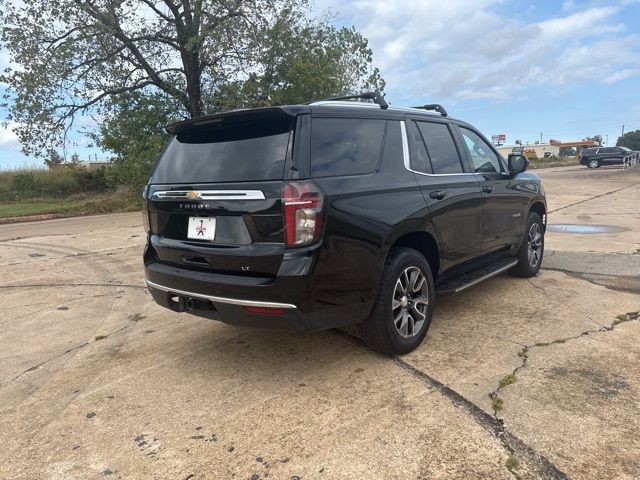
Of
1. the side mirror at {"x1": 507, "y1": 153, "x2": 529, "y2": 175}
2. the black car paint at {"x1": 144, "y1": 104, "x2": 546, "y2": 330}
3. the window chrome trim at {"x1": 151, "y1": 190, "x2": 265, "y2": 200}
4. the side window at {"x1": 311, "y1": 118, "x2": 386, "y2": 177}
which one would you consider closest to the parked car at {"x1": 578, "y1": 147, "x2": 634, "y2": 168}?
the side mirror at {"x1": 507, "y1": 153, "x2": 529, "y2": 175}

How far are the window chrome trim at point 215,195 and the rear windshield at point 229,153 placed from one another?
101 millimetres

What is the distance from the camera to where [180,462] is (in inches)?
104

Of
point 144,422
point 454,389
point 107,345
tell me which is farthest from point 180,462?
point 107,345

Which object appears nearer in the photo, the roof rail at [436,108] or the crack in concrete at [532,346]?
the crack in concrete at [532,346]

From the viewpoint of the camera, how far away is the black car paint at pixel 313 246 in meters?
3.12

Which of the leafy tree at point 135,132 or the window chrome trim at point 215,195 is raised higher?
the leafy tree at point 135,132

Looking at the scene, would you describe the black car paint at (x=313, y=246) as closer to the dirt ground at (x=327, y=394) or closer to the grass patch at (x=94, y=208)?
the dirt ground at (x=327, y=394)

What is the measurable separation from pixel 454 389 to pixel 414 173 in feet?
5.51

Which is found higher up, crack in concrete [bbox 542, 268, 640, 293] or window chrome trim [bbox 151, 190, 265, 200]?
window chrome trim [bbox 151, 190, 265, 200]

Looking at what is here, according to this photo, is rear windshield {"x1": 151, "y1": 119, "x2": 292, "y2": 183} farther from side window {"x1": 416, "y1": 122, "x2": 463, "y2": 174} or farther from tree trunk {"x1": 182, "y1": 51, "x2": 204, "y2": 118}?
tree trunk {"x1": 182, "y1": 51, "x2": 204, "y2": 118}

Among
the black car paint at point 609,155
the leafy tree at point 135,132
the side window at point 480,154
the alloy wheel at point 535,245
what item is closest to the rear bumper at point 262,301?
the side window at point 480,154

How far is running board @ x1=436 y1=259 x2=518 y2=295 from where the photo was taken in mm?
4246

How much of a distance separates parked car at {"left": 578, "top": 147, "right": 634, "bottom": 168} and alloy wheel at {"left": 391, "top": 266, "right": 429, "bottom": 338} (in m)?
43.9

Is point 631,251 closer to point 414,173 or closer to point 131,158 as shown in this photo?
point 414,173
